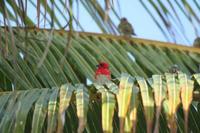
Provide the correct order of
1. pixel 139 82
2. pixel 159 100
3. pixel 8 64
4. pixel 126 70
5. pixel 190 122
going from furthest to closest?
pixel 126 70 → pixel 8 64 → pixel 190 122 → pixel 139 82 → pixel 159 100

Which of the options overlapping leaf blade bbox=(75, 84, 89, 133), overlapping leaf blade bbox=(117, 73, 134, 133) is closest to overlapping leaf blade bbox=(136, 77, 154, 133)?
overlapping leaf blade bbox=(117, 73, 134, 133)

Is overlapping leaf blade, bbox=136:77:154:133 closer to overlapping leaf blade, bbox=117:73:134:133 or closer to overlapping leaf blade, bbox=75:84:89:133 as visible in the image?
overlapping leaf blade, bbox=117:73:134:133

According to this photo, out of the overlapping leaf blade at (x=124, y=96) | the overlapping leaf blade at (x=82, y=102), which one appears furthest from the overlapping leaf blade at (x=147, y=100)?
the overlapping leaf blade at (x=82, y=102)

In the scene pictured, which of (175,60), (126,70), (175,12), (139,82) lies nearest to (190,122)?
(139,82)

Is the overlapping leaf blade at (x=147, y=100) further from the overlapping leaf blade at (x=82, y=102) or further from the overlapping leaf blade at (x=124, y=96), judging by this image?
the overlapping leaf blade at (x=82, y=102)

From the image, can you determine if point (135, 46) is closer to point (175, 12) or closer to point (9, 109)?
point (175, 12)

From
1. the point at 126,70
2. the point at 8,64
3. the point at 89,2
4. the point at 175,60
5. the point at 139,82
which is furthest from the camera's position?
the point at 175,60

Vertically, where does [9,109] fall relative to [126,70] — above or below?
below

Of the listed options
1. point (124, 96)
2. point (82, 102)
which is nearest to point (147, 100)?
point (124, 96)

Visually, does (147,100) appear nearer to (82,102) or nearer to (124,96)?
(124,96)

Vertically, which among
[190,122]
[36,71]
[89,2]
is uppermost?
[89,2]

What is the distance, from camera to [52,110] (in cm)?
240

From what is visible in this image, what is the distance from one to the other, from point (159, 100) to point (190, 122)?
37 cm

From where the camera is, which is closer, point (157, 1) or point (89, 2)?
point (89, 2)
